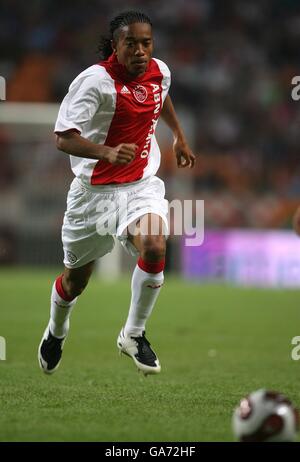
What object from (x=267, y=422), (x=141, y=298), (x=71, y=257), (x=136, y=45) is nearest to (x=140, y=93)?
(x=136, y=45)

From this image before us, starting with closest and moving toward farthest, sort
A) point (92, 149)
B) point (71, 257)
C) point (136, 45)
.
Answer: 1. point (92, 149)
2. point (136, 45)
3. point (71, 257)

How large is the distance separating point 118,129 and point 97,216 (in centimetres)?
55

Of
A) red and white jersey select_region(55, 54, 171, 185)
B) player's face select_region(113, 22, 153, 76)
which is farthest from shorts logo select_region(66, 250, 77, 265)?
player's face select_region(113, 22, 153, 76)

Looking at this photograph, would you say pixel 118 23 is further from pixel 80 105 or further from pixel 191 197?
pixel 191 197

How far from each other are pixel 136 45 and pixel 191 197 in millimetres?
12782

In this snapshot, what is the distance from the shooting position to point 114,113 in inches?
221

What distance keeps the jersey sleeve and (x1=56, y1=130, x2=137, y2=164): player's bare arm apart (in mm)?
54

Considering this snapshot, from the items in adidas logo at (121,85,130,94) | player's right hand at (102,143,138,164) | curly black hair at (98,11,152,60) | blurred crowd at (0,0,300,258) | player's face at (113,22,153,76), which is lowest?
player's right hand at (102,143,138,164)

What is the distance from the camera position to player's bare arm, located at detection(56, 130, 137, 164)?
198 inches

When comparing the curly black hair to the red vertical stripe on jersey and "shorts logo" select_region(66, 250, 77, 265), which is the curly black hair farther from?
"shorts logo" select_region(66, 250, 77, 265)


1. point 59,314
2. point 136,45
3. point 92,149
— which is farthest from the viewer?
point 59,314

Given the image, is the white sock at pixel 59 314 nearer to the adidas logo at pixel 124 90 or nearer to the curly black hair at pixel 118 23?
the adidas logo at pixel 124 90

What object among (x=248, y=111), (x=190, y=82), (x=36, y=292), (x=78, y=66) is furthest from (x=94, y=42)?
(x=36, y=292)

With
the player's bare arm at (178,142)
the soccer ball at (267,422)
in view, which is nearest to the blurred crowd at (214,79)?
the player's bare arm at (178,142)
